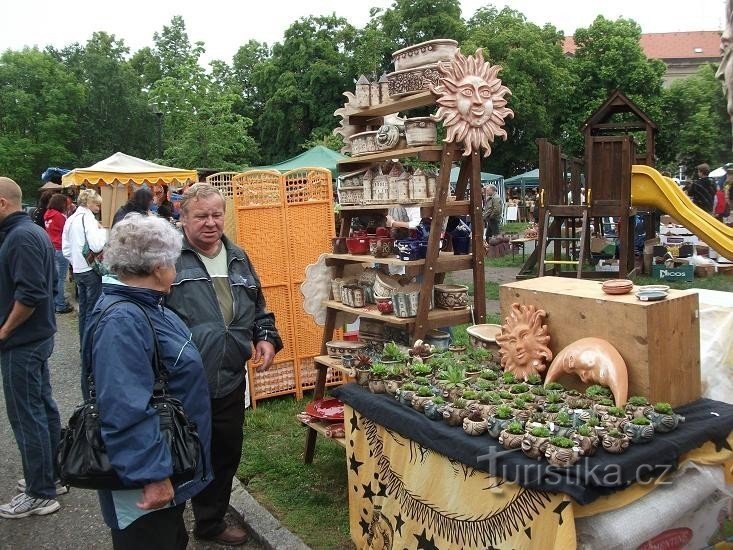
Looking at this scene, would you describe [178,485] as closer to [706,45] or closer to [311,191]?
[311,191]

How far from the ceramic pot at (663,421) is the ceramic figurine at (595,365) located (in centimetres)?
13

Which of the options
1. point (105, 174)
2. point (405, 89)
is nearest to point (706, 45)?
point (105, 174)

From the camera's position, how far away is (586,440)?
2.00m

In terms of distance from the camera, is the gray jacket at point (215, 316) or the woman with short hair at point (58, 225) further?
the woman with short hair at point (58, 225)

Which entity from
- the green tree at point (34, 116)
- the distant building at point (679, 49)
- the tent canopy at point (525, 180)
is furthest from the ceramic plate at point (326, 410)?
the distant building at point (679, 49)

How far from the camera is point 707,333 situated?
3.07 metres

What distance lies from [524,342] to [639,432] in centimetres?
71

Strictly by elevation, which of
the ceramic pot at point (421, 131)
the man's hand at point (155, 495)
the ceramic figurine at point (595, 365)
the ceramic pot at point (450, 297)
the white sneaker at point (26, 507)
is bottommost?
the white sneaker at point (26, 507)

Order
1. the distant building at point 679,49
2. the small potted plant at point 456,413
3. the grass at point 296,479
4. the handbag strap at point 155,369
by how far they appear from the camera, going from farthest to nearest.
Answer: the distant building at point 679,49 → the grass at point 296,479 → the small potted plant at point 456,413 → the handbag strap at point 155,369

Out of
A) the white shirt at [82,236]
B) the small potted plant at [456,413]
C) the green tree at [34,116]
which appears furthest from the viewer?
the green tree at [34,116]

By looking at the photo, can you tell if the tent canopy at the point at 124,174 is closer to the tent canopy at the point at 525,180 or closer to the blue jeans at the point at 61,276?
the blue jeans at the point at 61,276

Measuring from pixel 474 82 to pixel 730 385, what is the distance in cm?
201

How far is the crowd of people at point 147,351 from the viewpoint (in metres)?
2.06

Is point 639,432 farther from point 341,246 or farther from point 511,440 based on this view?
point 341,246
